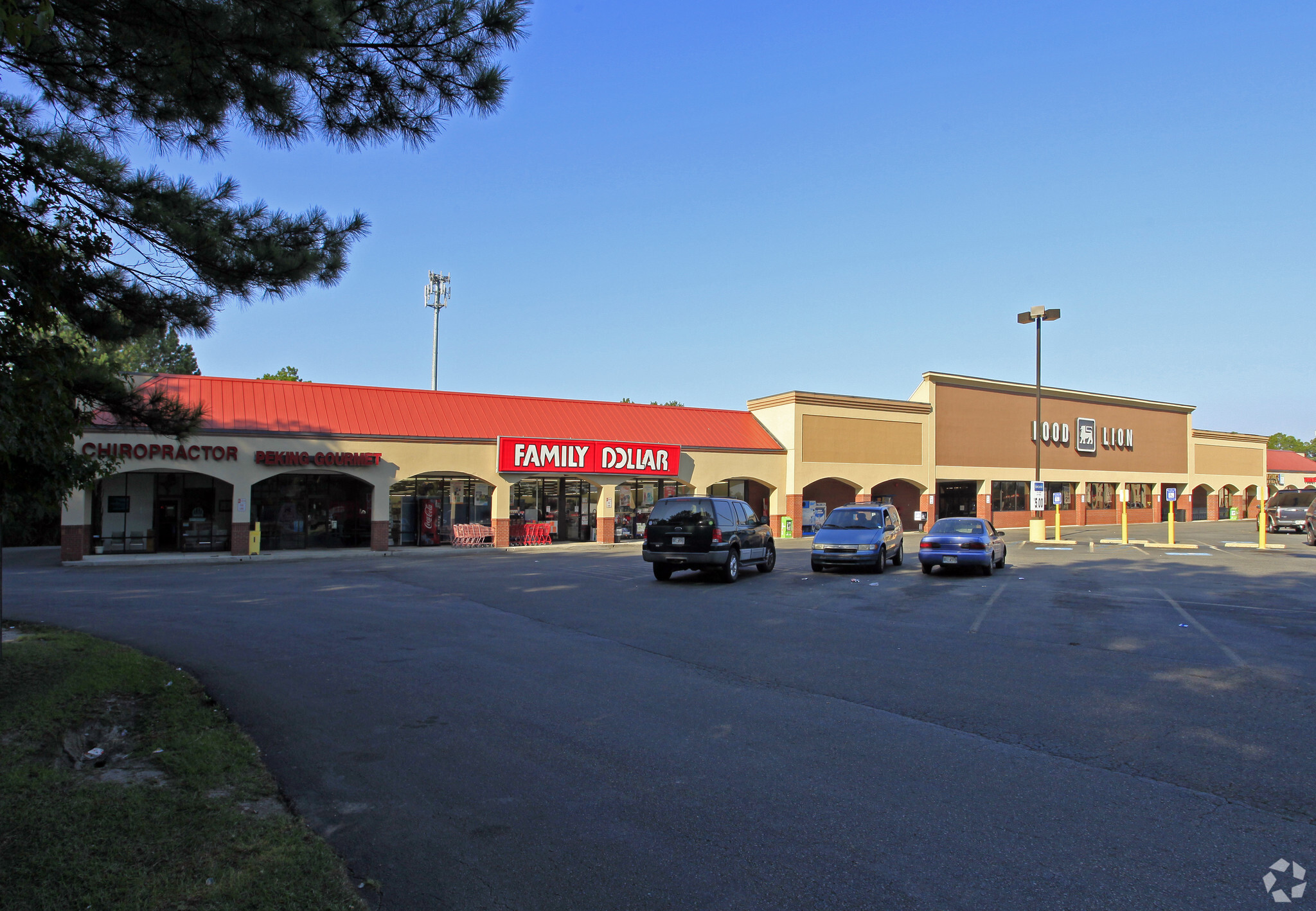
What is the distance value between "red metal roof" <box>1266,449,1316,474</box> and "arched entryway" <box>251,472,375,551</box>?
74.8 meters

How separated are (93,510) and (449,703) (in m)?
26.2

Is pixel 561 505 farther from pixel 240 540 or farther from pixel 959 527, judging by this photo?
pixel 959 527

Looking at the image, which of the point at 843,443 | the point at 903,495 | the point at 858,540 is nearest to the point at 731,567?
the point at 858,540

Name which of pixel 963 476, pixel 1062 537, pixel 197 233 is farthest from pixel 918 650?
pixel 963 476

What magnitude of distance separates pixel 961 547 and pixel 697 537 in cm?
652

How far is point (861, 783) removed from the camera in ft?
17.9

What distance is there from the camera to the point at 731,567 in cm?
1828

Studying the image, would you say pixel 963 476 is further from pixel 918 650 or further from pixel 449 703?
pixel 449 703

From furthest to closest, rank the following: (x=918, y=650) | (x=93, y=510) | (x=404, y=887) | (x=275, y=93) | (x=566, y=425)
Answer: (x=566, y=425)
(x=93, y=510)
(x=918, y=650)
(x=275, y=93)
(x=404, y=887)

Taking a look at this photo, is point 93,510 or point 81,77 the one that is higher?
point 81,77

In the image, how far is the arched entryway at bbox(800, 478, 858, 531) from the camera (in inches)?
1613

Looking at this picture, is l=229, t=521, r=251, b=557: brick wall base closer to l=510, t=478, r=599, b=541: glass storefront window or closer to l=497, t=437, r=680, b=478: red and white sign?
l=497, t=437, r=680, b=478: red and white sign

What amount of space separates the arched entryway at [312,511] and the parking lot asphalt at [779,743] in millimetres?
15639

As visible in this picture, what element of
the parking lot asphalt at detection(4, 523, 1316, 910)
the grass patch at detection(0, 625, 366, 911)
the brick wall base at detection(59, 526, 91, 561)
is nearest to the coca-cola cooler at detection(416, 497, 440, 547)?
the brick wall base at detection(59, 526, 91, 561)
